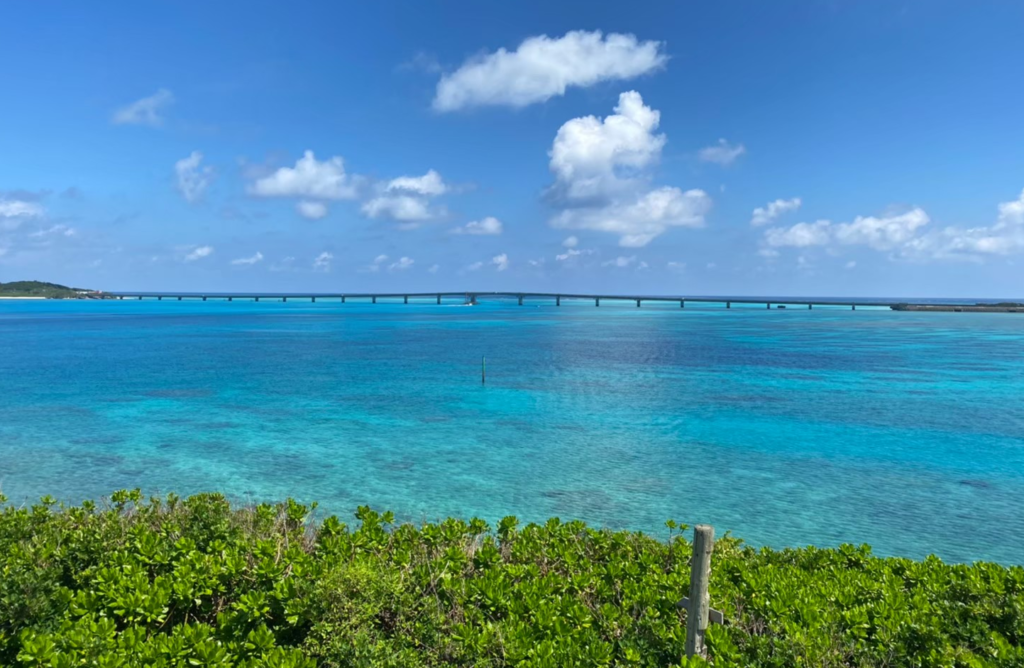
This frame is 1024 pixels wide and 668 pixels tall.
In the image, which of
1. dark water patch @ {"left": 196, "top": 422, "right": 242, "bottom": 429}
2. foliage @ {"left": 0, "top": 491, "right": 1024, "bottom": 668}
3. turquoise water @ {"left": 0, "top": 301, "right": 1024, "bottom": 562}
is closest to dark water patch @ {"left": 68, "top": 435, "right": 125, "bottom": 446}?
turquoise water @ {"left": 0, "top": 301, "right": 1024, "bottom": 562}

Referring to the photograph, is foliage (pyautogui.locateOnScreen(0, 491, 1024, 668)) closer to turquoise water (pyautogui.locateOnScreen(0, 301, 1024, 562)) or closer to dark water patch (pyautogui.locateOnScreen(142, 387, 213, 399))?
turquoise water (pyautogui.locateOnScreen(0, 301, 1024, 562))

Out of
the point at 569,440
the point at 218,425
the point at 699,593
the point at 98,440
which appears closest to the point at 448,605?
the point at 699,593

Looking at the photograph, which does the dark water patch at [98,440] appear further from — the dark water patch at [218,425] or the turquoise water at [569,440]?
the dark water patch at [218,425]

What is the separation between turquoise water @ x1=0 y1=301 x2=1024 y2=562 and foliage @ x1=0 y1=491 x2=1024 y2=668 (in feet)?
30.4

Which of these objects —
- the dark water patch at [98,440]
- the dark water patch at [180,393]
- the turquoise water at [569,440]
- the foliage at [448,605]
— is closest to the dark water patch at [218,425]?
the turquoise water at [569,440]

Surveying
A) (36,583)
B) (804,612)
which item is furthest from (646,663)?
(36,583)

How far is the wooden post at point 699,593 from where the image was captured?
6.21 metres

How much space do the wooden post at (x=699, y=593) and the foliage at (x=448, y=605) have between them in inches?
6.1

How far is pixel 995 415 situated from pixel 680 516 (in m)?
26.4

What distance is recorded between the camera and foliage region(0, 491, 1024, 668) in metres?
6.04

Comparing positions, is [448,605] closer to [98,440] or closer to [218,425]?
[98,440]

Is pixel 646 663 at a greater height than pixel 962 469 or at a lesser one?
greater

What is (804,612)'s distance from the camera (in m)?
6.71

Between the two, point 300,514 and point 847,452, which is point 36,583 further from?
point 847,452
